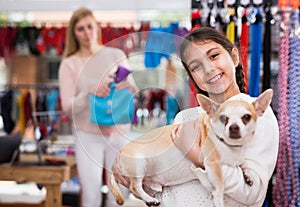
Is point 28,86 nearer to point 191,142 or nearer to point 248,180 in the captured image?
point 191,142

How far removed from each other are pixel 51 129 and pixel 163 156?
2547 mm

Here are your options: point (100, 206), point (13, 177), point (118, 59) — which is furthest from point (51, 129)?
point (118, 59)

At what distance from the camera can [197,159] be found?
1257mm

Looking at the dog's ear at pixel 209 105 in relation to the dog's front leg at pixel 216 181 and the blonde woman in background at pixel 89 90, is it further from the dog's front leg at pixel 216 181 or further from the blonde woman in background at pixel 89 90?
the blonde woman in background at pixel 89 90

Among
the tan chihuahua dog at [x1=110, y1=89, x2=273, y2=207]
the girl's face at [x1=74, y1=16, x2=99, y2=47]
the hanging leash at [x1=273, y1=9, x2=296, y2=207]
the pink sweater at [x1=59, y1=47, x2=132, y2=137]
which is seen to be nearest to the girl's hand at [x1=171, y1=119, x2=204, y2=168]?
the tan chihuahua dog at [x1=110, y1=89, x2=273, y2=207]

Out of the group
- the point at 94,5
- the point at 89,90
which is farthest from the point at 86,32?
the point at 89,90

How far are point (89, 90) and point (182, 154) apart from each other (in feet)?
2.18

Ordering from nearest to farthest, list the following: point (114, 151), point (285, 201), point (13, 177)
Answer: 1. point (114, 151)
2. point (285, 201)
3. point (13, 177)

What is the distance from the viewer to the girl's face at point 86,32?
2266mm

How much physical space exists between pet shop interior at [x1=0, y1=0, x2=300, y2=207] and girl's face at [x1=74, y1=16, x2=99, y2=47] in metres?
0.12

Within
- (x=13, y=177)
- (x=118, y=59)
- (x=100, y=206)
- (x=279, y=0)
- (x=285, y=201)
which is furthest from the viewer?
(x=13, y=177)

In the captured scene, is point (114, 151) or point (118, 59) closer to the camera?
point (114, 151)

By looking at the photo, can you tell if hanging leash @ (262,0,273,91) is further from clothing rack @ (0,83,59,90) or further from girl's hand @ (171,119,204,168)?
clothing rack @ (0,83,59,90)

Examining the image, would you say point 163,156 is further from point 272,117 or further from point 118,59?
point 118,59
